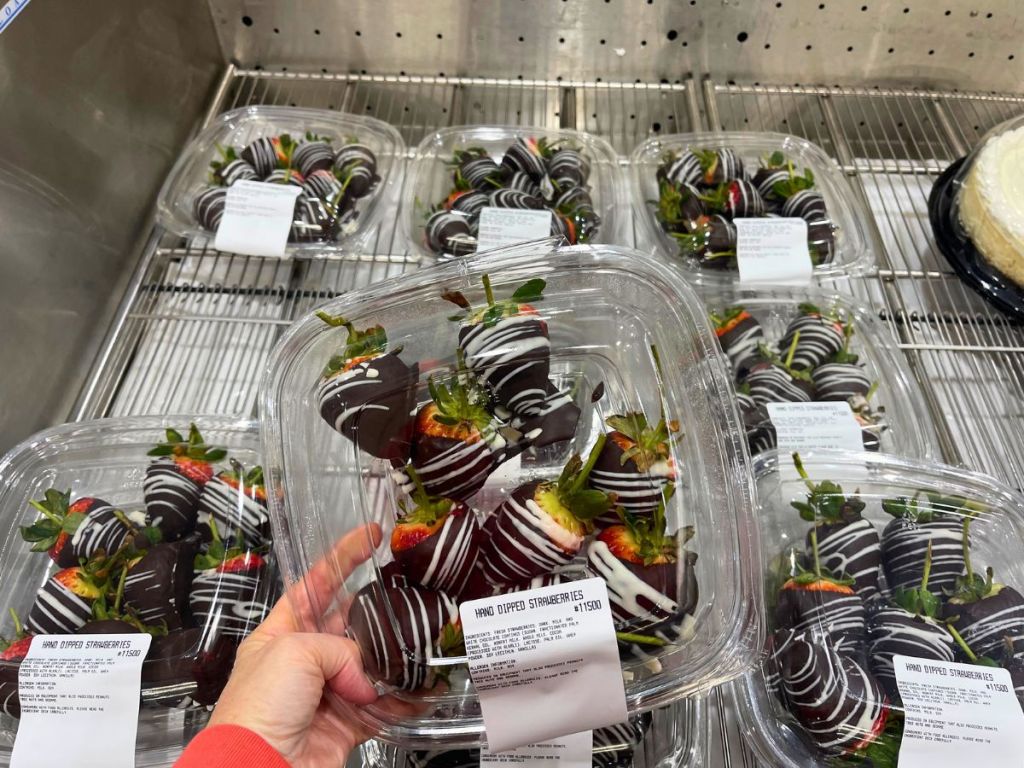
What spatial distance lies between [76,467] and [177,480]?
0.80 feet

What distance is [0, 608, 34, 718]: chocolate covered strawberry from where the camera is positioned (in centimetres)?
76

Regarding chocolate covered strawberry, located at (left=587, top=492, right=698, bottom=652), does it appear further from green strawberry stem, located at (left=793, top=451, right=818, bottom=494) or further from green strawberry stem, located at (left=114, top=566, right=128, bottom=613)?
green strawberry stem, located at (left=114, top=566, right=128, bottom=613)

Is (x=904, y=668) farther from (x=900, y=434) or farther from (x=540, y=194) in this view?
(x=540, y=194)

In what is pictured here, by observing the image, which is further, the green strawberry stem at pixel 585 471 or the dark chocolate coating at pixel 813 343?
the dark chocolate coating at pixel 813 343

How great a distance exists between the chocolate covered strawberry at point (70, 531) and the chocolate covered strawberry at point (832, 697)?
89cm

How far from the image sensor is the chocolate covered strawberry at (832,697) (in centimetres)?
72

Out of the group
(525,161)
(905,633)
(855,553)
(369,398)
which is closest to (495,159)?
(525,161)

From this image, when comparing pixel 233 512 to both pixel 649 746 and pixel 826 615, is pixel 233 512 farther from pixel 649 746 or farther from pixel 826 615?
pixel 826 615

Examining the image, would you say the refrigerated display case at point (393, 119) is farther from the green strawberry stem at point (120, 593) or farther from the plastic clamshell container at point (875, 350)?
the green strawberry stem at point (120, 593)

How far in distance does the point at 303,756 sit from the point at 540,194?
3.48ft

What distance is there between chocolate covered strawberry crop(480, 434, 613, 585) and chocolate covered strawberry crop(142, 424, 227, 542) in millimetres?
493

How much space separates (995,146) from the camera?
1.24 m

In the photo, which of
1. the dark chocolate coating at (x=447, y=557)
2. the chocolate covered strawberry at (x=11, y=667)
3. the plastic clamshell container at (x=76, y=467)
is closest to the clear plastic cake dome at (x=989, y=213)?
the dark chocolate coating at (x=447, y=557)

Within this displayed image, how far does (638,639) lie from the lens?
643 mm
